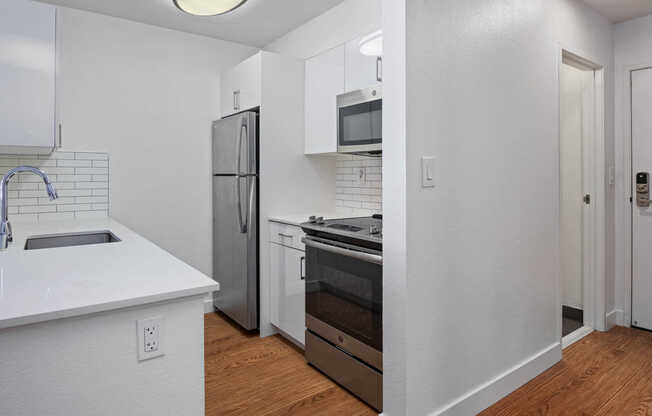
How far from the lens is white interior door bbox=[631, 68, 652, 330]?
2.93 m

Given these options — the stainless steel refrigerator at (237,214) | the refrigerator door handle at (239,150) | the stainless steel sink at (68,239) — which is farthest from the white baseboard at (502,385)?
the refrigerator door handle at (239,150)

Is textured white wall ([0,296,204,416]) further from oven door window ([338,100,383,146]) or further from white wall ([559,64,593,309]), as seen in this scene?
white wall ([559,64,593,309])

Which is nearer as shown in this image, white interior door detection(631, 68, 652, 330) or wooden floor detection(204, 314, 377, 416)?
wooden floor detection(204, 314, 377, 416)

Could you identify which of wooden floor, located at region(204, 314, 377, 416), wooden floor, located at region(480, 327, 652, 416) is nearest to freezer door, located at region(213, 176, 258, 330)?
wooden floor, located at region(204, 314, 377, 416)

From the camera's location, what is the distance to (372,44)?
251 centimetres

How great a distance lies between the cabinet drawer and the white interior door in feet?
8.24

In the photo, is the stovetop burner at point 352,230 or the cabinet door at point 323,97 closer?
the stovetop burner at point 352,230

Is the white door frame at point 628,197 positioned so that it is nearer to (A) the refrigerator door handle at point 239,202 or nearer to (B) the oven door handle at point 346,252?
(B) the oven door handle at point 346,252

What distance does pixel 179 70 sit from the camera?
3.41m

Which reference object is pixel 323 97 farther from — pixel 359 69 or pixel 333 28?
pixel 333 28

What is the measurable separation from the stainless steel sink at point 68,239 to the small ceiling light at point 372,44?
6.04ft

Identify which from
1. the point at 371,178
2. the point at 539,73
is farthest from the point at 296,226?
the point at 539,73

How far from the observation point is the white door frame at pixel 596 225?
9.56ft

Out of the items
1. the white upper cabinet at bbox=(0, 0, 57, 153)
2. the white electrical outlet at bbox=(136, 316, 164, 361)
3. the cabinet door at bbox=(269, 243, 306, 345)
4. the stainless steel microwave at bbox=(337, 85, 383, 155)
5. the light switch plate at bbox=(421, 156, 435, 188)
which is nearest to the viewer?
the white electrical outlet at bbox=(136, 316, 164, 361)
